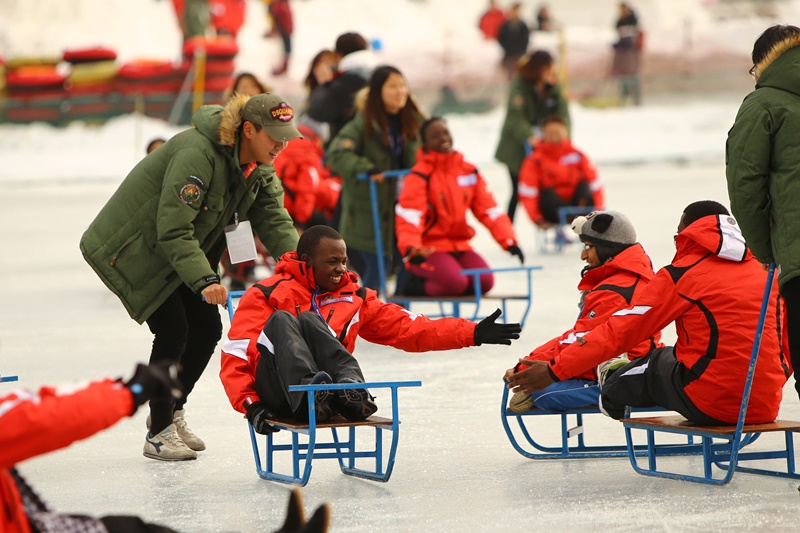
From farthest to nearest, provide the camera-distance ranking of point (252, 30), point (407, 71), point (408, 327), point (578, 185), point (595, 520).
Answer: point (252, 30) → point (407, 71) → point (578, 185) → point (408, 327) → point (595, 520)

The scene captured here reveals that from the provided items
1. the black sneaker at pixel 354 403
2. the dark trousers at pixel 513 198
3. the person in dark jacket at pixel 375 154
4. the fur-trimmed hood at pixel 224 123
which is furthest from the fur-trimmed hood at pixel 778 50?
the dark trousers at pixel 513 198

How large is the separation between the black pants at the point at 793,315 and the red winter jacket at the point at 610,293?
2.37 ft

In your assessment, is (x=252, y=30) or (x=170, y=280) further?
(x=252, y=30)

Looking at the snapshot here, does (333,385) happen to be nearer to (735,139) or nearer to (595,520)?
(595,520)

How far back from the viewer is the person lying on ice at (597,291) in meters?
5.05

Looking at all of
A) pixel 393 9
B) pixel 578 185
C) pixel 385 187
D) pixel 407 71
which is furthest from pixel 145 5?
pixel 385 187

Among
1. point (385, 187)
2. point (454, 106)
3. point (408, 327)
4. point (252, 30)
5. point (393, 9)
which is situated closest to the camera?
point (408, 327)

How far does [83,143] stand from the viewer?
2598 cm

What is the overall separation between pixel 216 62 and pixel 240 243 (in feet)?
72.6

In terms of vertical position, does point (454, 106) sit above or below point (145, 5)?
below

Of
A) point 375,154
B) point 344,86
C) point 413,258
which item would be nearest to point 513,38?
point 344,86

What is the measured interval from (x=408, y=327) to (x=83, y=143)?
72.0ft

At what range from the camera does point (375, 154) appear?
9047 millimetres

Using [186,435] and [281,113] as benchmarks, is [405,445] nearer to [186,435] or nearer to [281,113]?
[186,435]
